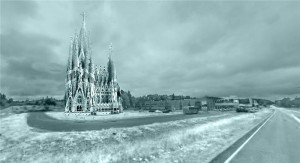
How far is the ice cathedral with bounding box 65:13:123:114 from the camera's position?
86000 millimetres

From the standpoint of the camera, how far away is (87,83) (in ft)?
295

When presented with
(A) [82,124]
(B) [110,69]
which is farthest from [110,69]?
(A) [82,124]

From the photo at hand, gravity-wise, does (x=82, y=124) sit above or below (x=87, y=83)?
below

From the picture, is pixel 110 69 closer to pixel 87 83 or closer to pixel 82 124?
pixel 87 83

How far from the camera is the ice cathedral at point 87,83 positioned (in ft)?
282

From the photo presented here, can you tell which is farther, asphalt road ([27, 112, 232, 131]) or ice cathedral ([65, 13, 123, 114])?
ice cathedral ([65, 13, 123, 114])

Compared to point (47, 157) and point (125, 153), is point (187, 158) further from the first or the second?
point (47, 157)

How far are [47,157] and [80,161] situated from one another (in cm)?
198

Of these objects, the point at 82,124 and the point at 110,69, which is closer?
the point at 82,124

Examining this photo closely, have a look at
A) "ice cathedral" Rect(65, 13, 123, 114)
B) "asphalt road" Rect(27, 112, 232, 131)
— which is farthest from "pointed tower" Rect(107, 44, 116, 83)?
"asphalt road" Rect(27, 112, 232, 131)

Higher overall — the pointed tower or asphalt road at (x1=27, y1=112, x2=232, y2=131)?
the pointed tower

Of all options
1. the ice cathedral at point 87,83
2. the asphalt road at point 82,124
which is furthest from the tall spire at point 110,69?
the asphalt road at point 82,124

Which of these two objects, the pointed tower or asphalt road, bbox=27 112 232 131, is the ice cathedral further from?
asphalt road, bbox=27 112 232 131

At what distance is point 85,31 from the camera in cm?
9938
